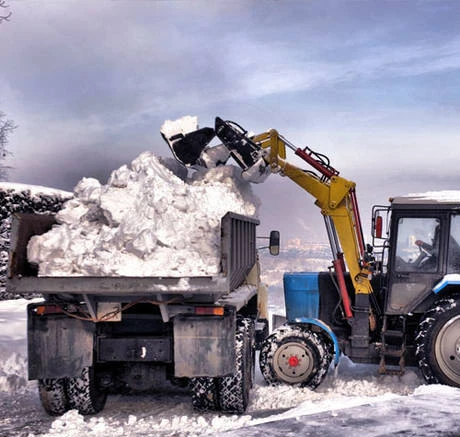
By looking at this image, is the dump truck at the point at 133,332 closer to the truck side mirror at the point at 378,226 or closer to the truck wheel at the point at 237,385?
the truck wheel at the point at 237,385

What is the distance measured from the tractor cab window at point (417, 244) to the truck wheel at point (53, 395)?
4.64 metres

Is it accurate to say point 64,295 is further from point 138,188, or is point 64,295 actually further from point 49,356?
point 138,188

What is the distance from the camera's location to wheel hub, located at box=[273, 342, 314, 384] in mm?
8578

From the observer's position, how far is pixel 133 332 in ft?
23.8

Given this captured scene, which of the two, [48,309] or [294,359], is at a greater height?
[48,309]

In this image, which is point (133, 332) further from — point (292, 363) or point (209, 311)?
point (292, 363)

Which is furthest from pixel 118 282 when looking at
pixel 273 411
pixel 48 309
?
pixel 273 411

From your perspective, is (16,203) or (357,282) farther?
(16,203)

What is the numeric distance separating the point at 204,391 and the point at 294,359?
1928 mm

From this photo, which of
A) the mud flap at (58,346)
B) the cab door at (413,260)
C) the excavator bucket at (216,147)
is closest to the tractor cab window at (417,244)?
the cab door at (413,260)

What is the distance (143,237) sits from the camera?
22.0 feet

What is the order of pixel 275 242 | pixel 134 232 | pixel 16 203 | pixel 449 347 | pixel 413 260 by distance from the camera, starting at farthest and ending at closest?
1. pixel 16 203
2. pixel 275 242
3. pixel 413 260
4. pixel 449 347
5. pixel 134 232

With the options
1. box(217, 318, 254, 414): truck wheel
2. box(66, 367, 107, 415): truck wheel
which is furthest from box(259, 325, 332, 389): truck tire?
box(66, 367, 107, 415): truck wheel

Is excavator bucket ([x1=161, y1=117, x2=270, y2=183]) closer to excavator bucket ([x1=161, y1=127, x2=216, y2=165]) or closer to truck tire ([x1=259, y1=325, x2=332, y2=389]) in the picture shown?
excavator bucket ([x1=161, y1=127, x2=216, y2=165])
